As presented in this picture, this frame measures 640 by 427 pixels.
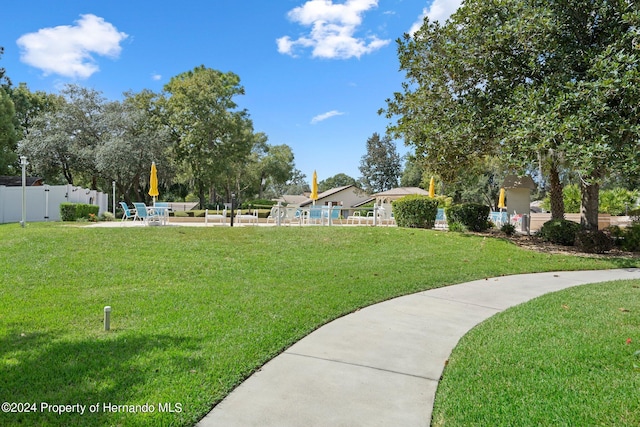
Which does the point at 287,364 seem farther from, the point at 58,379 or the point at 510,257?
the point at 510,257

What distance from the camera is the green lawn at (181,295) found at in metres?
3.02

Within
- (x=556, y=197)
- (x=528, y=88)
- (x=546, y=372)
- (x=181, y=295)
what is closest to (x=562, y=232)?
(x=556, y=197)

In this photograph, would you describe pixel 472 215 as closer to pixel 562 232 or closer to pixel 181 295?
pixel 562 232

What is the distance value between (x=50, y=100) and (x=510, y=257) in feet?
129

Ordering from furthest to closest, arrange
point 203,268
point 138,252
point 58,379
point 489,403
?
point 138,252, point 203,268, point 58,379, point 489,403

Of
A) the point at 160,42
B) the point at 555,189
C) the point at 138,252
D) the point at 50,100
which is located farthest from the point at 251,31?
the point at 50,100

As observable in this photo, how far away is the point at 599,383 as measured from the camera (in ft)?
10.5

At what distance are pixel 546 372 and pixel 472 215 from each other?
11.5 metres

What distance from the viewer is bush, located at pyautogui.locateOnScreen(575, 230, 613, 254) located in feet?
38.0

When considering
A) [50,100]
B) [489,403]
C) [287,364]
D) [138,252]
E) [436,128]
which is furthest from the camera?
[50,100]

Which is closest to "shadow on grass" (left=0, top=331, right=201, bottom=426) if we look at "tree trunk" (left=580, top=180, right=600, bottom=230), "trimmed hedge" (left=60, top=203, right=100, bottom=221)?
"tree trunk" (left=580, top=180, right=600, bottom=230)

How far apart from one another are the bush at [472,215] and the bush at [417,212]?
82 centimetres

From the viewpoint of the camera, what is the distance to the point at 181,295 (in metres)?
5.93

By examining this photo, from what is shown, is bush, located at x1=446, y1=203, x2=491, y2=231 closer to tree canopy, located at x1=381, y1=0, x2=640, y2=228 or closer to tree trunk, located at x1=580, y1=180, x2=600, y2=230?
tree canopy, located at x1=381, y1=0, x2=640, y2=228
